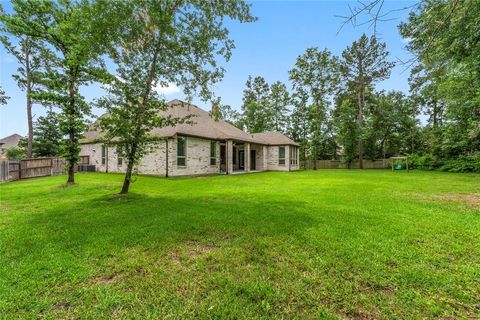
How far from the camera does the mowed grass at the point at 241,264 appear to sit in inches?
78.2

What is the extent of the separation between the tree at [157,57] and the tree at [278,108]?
81.2 feet

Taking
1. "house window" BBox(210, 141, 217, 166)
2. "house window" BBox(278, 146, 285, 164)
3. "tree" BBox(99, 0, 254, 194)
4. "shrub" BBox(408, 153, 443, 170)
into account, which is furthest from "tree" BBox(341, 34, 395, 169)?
"tree" BBox(99, 0, 254, 194)

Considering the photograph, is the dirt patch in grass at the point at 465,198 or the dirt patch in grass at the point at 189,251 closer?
the dirt patch in grass at the point at 189,251

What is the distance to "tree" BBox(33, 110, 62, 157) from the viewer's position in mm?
21062

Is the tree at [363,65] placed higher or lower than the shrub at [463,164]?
higher

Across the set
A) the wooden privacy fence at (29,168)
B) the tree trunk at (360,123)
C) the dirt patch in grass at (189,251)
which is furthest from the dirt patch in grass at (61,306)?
the tree trunk at (360,123)

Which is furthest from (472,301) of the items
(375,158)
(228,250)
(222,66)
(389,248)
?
(375,158)

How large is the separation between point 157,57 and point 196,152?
8346 mm

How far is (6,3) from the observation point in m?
8.41

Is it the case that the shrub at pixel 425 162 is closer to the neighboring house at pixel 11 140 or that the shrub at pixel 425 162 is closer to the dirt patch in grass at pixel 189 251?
the dirt patch in grass at pixel 189 251

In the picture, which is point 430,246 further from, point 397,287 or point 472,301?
point 397,287

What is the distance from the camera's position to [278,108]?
31.0 metres

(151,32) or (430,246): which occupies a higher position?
(151,32)

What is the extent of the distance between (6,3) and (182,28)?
25.8 ft
